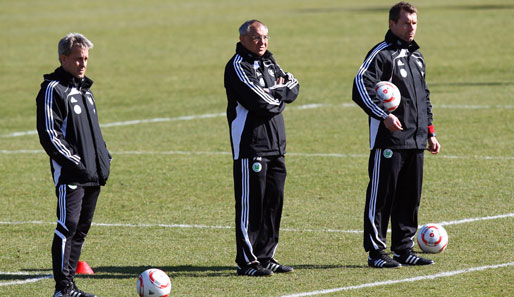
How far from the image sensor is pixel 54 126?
8.50 m

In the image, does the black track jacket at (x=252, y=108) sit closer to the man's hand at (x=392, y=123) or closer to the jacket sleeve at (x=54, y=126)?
the man's hand at (x=392, y=123)

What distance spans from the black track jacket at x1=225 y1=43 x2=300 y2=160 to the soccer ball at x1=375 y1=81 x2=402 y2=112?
0.84 meters

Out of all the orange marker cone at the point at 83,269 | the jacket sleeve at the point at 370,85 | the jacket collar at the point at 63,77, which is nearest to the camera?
the jacket collar at the point at 63,77

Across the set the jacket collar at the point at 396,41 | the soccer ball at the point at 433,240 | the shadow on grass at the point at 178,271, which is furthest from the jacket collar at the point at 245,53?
the soccer ball at the point at 433,240

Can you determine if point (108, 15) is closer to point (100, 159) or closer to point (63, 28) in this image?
point (63, 28)

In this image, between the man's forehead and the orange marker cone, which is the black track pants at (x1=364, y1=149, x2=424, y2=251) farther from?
the orange marker cone

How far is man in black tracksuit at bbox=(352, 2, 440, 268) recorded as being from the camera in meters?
9.66

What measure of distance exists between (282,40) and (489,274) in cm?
2815

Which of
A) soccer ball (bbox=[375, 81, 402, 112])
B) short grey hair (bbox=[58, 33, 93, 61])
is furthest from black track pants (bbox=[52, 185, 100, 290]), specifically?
soccer ball (bbox=[375, 81, 402, 112])

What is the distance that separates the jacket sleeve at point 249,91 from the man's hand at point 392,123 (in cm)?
102

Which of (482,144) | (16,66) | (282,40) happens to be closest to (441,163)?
(482,144)

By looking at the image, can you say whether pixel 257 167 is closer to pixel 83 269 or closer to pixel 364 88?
pixel 364 88

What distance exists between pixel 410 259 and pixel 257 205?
161 cm

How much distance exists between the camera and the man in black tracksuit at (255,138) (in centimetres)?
939
